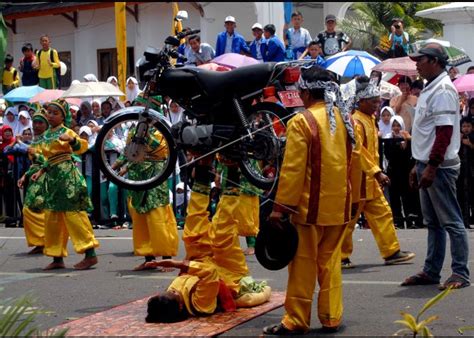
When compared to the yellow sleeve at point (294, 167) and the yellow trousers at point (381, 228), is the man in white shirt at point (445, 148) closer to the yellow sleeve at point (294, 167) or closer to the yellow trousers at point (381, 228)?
the yellow trousers at point (381, 228)

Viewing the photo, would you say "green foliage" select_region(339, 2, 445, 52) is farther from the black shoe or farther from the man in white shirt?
the man in white shirt

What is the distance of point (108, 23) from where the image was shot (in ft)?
103

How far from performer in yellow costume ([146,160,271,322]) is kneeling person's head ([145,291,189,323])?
0.14ft

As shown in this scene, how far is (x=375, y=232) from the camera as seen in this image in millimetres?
11336

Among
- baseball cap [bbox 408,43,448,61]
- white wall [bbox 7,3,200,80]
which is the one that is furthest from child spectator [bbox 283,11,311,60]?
white wall [bbox 7,3,200,80]

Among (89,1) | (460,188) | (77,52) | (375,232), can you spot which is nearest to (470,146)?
(460,188)

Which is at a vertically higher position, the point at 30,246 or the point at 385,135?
the point at 385,135

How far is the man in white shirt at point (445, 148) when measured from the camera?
927 cm

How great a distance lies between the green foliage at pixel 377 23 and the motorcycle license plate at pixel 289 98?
75.8ft

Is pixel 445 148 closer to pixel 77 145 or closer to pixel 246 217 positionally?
pixel 246 217

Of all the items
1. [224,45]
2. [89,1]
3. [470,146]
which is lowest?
[470,146]

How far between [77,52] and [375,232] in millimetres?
22124

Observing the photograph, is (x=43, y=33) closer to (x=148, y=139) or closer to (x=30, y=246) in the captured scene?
(x=30, y=246)

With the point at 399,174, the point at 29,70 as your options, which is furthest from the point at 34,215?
the point at 29,70
